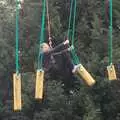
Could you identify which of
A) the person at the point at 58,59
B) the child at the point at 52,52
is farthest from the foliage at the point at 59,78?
the child at the point at 52,52

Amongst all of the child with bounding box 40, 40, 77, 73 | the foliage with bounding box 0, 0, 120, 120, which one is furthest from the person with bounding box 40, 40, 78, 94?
the foliage with bounding box 0, 0, 120, 120

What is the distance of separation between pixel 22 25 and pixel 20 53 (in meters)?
0.69

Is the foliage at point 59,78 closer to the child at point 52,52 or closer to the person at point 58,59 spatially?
the person at point 58,59

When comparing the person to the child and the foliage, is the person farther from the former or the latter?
the foliage

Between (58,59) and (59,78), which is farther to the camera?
(59,78)

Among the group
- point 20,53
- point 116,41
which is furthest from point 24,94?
point 116,41

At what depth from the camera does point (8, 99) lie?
11578 millimetres

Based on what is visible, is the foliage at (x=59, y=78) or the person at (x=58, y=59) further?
the foliage at (x=59, y=78)

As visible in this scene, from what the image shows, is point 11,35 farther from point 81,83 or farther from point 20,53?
point 81,83

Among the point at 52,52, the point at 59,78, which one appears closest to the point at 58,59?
the point at 52,52

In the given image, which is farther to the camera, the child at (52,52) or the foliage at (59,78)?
the foliage at (59,78)

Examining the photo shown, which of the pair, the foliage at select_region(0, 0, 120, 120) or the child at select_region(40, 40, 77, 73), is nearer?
the child at select_region(40, 40, 77, 73)

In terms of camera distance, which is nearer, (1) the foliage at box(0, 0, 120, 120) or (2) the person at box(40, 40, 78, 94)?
(2) the person at box(40, 40, 78, 94)

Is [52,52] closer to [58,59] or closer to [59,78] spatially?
[58,59]
